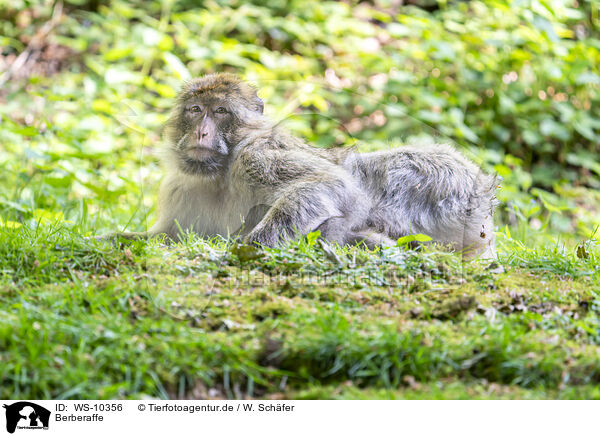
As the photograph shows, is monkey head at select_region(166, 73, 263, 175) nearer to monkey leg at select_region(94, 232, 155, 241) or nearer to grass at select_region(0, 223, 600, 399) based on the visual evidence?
grass at select_region(0, 223, 600, 399)

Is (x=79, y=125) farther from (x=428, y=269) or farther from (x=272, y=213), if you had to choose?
(x=428, y=269)

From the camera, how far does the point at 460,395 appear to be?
2.50 meters

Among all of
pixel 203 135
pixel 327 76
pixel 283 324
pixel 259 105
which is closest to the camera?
pixel 283 324

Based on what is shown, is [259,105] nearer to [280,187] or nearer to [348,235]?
[280,187]

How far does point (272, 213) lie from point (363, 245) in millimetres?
561

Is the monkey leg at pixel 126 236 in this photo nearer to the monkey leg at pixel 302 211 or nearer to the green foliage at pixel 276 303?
the green foliage at pixel 276 303

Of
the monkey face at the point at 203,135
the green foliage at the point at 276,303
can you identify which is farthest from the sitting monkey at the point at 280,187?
the green foliage at the point at 276,303

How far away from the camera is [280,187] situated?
3.46 metres
